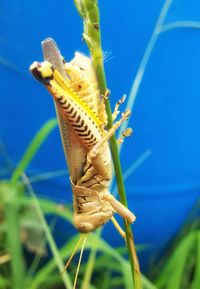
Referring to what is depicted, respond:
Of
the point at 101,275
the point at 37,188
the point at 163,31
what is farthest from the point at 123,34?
the point at 101,275

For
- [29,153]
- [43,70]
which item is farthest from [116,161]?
[29,153]

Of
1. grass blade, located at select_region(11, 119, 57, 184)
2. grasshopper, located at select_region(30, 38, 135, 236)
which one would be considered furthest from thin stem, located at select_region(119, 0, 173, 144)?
grasshopper, located at select_region(30, 38, 135, 236)

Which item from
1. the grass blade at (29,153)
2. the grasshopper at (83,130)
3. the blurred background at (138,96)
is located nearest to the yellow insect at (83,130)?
the grasshopper at (83,130)

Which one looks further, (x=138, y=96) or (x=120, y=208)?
(x=138, y=96)

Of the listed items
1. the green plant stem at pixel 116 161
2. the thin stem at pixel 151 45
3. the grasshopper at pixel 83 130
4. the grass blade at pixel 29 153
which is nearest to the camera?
the green plant stem at pixel 116 161

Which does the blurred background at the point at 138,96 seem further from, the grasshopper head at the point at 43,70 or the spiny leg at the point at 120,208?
the grasshopper head at the point at 43,70

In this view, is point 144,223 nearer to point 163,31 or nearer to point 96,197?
point 163,31

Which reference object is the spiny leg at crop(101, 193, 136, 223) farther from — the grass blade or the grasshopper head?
the grass blade

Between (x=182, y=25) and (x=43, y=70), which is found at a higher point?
(x=182, y=25)

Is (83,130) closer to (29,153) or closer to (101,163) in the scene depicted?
(101,163)
